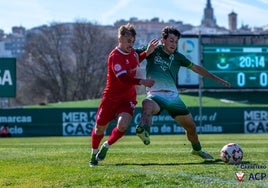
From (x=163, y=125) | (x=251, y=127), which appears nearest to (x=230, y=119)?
(x=251, y=127)

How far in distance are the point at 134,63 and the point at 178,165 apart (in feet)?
5.16

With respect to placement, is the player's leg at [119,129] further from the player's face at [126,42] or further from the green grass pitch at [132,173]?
the player's face at [126,42]

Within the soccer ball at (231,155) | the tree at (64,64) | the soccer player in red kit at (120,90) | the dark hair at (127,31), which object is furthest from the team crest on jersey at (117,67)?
the tree at (64,64)

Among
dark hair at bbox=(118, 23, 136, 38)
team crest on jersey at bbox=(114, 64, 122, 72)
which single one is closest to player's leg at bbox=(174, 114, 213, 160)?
team crest on jersey at bbox=(114, 64, 122, 72)

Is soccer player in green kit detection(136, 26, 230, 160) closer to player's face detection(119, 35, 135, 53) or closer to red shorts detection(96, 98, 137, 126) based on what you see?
red shorts detection(96, 98, 137, 126)

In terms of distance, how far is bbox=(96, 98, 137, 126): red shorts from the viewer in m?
8.95

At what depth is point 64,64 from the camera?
69.6 meters

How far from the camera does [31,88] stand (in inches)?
2709

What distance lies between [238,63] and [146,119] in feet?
92.4

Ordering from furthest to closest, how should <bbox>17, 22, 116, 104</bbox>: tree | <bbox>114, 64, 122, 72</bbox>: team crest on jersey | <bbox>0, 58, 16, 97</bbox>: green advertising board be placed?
<bbox>17, 22, 116, 104</bbox>: tree < <bbox>0, 58, 16, 97</bbox>: green advertising board < <bbox>114, 64, 122, 72</bbox>: team crest on jersey

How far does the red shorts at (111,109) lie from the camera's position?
8953mm

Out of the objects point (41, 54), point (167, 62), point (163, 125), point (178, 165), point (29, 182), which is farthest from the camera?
point (41, 54)

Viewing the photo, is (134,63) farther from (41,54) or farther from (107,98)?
(41,54)

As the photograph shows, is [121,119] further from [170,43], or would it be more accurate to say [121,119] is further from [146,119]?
[170,43]
